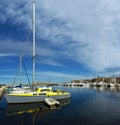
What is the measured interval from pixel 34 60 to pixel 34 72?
113 inches

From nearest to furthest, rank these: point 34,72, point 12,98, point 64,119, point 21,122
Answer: point 21,122
point 64,119
point 12,98
point 34,72

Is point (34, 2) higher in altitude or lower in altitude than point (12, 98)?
higher

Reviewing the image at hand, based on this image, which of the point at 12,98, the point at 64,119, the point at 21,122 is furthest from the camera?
the point at 12,98

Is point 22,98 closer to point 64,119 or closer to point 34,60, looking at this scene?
point 34,60

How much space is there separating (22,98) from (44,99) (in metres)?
5.46

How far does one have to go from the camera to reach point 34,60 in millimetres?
56719

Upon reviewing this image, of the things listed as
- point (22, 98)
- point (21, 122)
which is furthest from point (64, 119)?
point (22, 98)

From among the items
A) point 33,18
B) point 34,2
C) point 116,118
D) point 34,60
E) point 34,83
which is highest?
point 34,2

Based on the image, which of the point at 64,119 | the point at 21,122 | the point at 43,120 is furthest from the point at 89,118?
the point at 21,122

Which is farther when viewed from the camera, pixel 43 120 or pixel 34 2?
pixel 34 2

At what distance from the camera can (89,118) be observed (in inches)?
1442

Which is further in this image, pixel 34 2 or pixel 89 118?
pixel 34 2

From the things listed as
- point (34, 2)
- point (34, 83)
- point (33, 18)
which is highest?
point (34, 2)

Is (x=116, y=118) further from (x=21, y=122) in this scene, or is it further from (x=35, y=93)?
(x=35, y=93)
